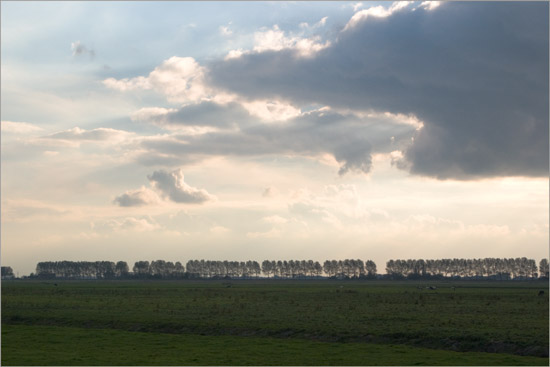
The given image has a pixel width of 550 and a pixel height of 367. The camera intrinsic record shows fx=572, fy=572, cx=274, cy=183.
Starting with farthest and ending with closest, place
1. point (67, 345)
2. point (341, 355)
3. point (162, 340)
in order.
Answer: point (162, 340) → point (67, 345) → point (341, 355)

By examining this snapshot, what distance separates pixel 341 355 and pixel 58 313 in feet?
124

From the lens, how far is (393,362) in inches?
1312

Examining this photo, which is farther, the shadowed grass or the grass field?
the grass field

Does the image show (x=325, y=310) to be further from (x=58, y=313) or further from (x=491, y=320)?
(x=58, y=313)

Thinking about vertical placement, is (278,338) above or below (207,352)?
below

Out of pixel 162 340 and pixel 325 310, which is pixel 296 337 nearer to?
pixel 162 340

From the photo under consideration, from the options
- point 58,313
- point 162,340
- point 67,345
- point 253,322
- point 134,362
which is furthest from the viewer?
point 58,313

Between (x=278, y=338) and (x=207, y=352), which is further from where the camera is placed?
(x=278, y=338)

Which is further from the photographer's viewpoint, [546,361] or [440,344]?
[440,344]

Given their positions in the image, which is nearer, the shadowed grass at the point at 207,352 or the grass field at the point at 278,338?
the shadowed grass at the point at 207,352

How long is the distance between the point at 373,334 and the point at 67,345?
72.8 ft

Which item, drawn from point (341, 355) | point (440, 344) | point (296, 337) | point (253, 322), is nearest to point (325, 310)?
point (253, 322)

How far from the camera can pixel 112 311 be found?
63.1 metres

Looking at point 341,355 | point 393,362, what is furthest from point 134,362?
point 393,362
